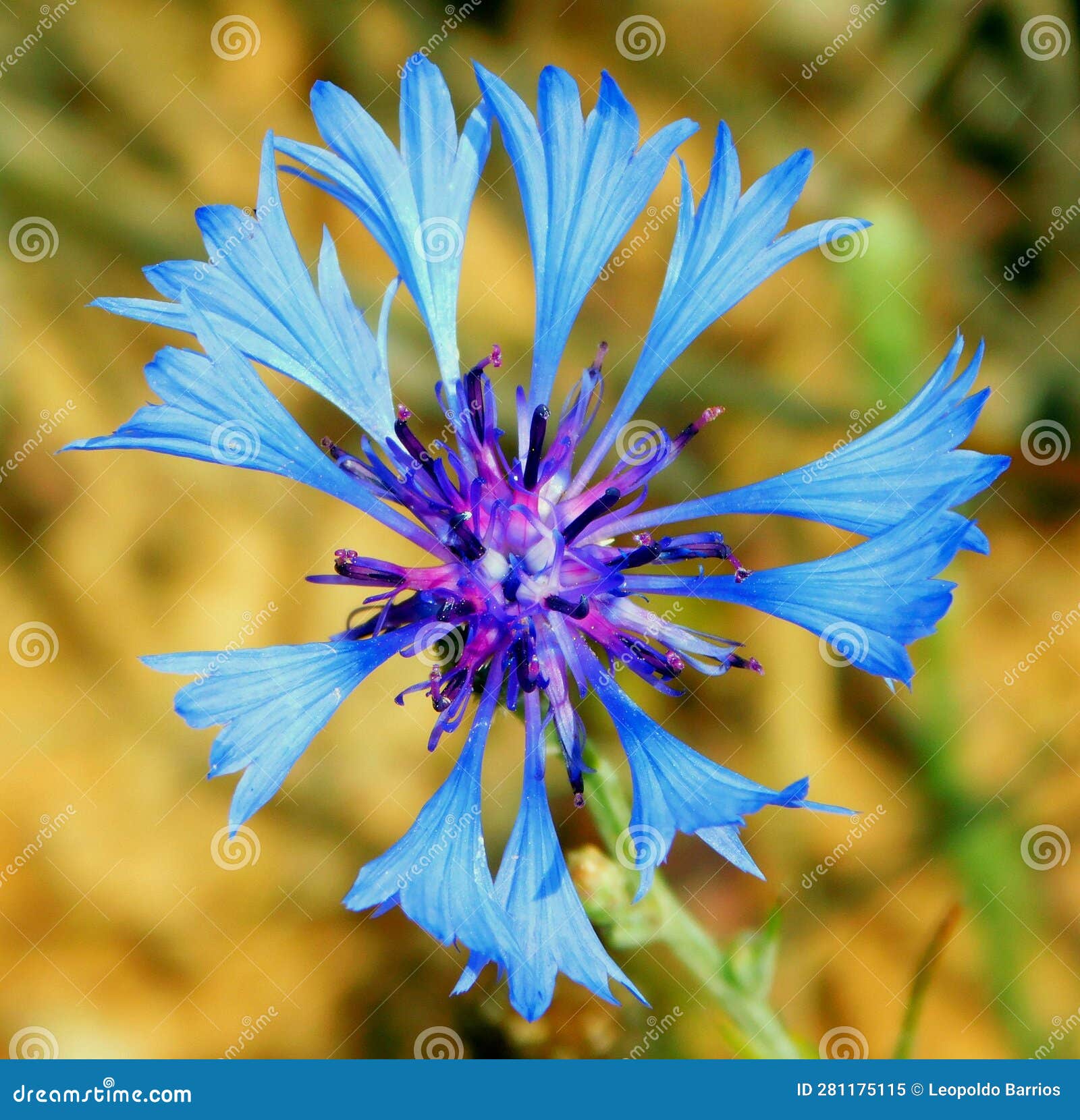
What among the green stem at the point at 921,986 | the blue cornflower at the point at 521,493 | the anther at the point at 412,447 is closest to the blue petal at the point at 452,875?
the blue cornflower at the point at 521,493

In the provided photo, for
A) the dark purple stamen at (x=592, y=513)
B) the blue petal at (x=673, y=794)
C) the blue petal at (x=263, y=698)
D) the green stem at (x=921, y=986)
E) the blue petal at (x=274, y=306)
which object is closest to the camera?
the blue petal at (x=673, y=794)

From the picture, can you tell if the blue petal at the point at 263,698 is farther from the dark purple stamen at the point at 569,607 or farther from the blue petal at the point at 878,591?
the blue petal at the point at 878,591

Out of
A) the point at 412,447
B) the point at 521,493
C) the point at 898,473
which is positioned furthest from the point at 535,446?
the point at 898,473

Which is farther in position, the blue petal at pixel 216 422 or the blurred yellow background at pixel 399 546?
the blurred yellow background at pixel 399 546

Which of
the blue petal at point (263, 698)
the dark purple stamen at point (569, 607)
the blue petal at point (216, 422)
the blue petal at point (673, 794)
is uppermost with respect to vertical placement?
the blue petal at point (216, 422)

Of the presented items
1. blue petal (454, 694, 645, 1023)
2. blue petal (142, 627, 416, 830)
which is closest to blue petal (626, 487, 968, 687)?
blue petal (454, 694, 645, 1023)

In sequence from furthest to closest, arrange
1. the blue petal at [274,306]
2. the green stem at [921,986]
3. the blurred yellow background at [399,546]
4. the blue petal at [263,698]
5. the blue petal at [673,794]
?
the blurred yellow background at [399,546] → the green stem at [921,986] → the blue petal at [274,306] → the blue petal at [263,698] → the blue petal at [673,794]

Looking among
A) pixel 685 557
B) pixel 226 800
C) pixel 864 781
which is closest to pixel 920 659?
pixel 864 781

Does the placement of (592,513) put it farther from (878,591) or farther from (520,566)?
(878,591)
